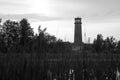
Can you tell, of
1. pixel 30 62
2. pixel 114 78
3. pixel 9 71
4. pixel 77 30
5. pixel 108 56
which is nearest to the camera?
pixel 9 71

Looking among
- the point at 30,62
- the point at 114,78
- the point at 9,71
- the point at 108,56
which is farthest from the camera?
the point at 108,56

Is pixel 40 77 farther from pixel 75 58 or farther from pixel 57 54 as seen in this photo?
pixel 75 58

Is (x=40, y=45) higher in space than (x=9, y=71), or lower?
higher

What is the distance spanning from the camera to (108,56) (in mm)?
9039

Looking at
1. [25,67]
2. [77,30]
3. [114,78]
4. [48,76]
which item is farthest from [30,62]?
[77,30]

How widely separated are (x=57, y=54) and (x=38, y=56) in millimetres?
1088

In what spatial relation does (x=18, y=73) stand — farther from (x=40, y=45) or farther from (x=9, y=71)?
(x=40, y=45)

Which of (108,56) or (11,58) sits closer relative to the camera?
(11,58)

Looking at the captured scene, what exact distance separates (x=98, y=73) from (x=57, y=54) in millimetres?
1364

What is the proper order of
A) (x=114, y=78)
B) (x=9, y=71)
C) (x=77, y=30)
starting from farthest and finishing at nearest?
(x=77, y=30), (x=114, y=78), (x=9, y=71)

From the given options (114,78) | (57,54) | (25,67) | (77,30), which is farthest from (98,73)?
(77,30)

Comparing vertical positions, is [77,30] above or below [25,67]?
above

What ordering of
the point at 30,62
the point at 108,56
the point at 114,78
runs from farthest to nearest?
the point at 108,56, the point at 114,78, the point at 30,62

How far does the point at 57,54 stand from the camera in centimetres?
827
